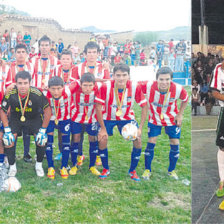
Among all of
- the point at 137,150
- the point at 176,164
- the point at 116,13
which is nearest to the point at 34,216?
the point at 137,150

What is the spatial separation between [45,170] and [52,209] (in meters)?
0.52

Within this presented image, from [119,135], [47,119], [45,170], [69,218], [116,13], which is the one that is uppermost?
[116,13]

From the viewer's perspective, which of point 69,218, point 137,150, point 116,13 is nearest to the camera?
point 69,218

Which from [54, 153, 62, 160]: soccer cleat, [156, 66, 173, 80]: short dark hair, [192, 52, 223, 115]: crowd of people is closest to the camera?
[156, 66, 173, 80]: short dark hair

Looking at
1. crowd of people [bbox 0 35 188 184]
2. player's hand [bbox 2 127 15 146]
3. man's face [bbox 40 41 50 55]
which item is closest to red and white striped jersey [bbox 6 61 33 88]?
crowd of people [bbox 0 35 188 184]

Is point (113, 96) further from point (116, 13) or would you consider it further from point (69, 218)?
point (69, 218)

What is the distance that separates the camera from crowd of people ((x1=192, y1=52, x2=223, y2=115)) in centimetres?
348

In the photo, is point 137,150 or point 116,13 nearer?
point 116,13

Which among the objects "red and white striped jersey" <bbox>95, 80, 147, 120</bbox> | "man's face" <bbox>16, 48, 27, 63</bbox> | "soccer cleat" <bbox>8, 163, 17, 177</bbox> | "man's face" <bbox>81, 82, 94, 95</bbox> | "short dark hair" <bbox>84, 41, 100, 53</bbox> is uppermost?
"short dark hair" <bbox>84, 41, 100, 53</bbox>

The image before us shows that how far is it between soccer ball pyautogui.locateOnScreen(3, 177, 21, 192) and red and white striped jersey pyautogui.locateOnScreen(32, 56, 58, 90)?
0.76 meters

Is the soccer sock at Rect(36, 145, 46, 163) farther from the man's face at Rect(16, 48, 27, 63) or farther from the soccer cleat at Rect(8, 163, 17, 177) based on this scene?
the man's face at Rect(16, 48, 27, 63)

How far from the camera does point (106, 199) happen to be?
7.95 feet

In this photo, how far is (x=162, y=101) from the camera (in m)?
2.58

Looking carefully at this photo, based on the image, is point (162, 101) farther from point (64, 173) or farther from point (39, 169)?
point (39, 169)
